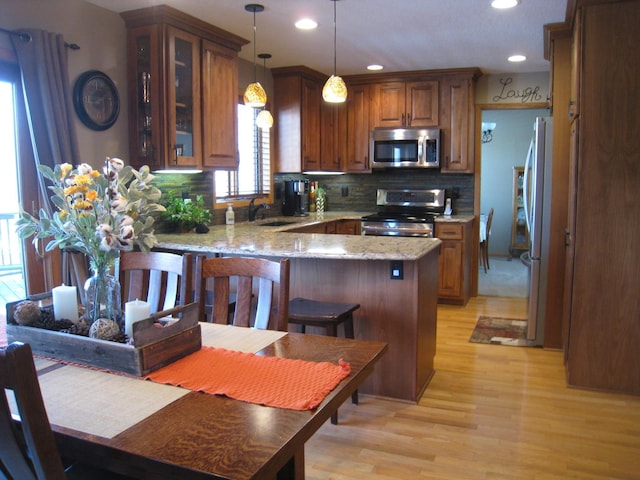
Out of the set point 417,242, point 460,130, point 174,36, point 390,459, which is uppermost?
point 174,36

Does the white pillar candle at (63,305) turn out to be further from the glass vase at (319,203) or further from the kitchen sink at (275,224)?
the glass vase at (319,203)

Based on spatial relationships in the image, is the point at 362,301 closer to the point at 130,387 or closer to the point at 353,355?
the point at 353,355

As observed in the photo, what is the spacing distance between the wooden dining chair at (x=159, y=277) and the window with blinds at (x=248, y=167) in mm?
2459

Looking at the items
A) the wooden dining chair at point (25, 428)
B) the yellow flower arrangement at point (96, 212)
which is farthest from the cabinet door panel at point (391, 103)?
the wooden dining chair at point (25, 428)

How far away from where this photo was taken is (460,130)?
574 centimetres

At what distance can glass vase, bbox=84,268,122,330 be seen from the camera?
1.63 metres

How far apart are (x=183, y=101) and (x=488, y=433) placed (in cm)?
279

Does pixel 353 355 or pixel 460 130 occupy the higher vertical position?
pixel 460 130

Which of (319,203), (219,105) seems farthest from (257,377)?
(319,203)

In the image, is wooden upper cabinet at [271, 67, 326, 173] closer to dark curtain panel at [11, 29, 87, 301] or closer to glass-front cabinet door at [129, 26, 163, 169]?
glass-front cabinet door at [129, 26, 163, 169]

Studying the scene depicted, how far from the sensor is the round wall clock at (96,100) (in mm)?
3309

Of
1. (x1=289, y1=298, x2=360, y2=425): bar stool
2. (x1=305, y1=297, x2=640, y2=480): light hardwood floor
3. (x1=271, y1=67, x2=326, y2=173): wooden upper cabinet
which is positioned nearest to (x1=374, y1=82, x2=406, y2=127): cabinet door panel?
(x1=271, y1=67, x2=326, y2=173): wooden upper cabinet

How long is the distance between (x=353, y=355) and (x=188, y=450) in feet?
2.29

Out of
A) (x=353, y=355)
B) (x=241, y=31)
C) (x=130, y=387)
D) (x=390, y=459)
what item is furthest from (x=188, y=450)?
(x=241, y=31)
